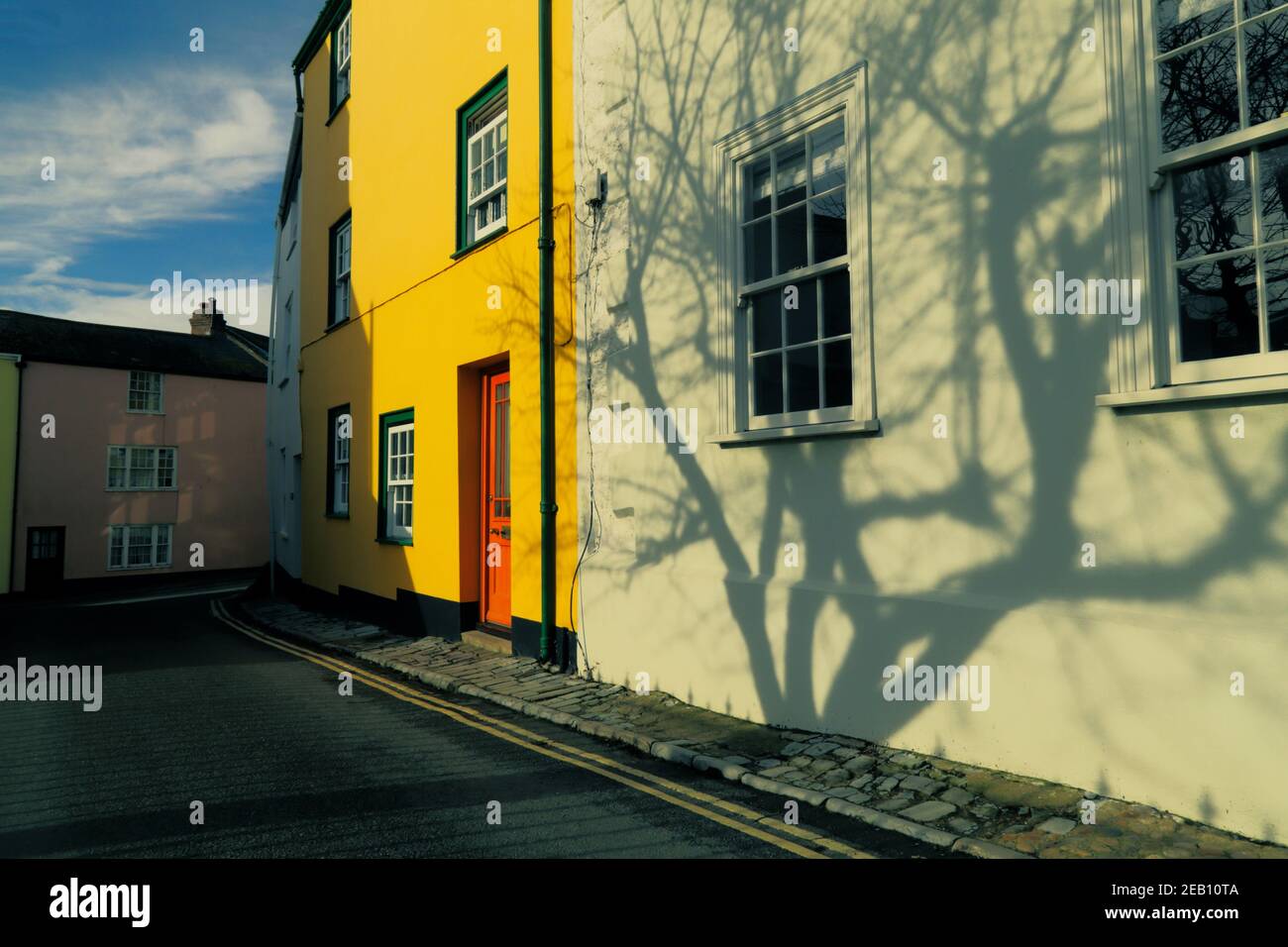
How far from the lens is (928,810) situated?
4.40m

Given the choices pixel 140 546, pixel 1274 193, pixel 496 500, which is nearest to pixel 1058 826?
pixel 1274 193

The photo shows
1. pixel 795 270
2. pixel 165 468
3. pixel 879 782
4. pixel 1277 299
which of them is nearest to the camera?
pixel 1277 299

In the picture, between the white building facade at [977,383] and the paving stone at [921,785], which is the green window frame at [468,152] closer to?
the white building facade at [977,383]

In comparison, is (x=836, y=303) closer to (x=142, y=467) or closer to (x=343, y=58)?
(x=343, y=58)

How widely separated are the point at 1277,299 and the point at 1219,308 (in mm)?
239

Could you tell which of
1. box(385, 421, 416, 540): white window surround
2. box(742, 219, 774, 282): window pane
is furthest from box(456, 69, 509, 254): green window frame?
box(742, 219, 774, 282): window pane

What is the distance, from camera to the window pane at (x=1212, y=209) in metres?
4.12

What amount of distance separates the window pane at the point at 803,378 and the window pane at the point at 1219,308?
8.09 ft

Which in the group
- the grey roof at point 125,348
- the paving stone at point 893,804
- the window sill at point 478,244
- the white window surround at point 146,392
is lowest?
the paving stone at point 893,804

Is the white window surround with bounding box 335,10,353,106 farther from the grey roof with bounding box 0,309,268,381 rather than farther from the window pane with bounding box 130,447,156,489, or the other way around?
the window pane with bounding box 130,447,156,489

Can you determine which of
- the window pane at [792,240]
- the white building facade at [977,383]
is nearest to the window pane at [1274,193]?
the white building facade at [977,383]

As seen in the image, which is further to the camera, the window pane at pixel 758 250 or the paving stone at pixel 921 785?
the window pane at pixel 758 250

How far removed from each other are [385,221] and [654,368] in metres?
7.37

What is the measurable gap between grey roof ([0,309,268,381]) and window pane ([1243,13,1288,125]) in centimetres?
3257
